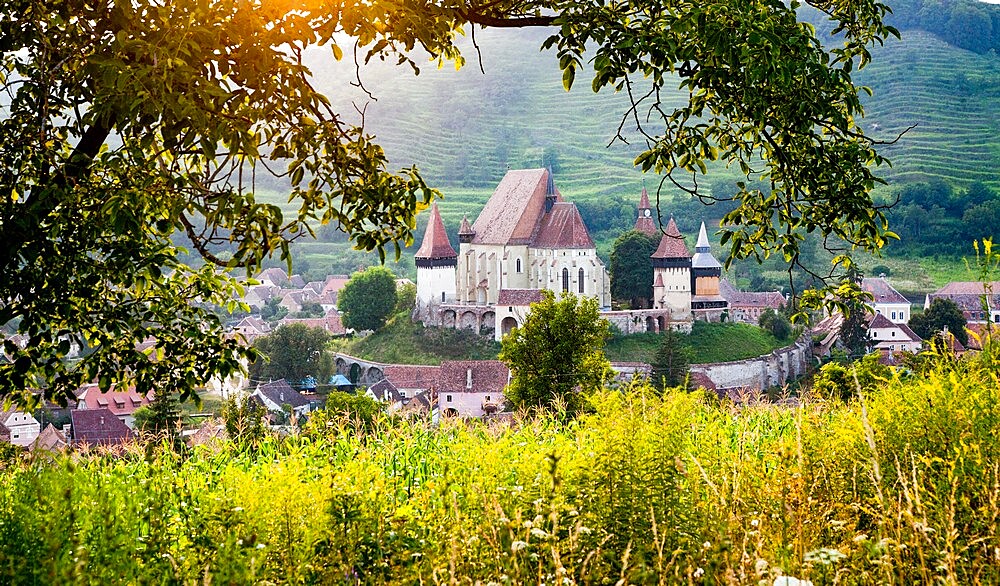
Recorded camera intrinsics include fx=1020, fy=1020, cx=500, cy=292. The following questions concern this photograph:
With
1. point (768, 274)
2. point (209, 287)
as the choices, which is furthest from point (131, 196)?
point (768, 274)

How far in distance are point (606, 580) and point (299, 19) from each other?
1781 millimetres

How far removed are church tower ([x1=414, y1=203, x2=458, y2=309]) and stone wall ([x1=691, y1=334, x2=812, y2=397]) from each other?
16.9m

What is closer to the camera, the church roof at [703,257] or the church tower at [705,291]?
the church tower at [705,291]

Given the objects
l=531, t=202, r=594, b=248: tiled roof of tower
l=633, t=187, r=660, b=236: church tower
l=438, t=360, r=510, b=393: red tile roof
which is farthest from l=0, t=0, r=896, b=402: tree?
l=633, t=187, r=660, b=236: church tower

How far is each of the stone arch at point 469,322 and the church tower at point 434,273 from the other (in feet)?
6.43

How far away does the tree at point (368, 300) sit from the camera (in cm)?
6469

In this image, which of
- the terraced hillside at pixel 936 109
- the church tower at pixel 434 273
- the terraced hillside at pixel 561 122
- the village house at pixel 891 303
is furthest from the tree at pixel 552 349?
the terraced hillside at pixel 936 109

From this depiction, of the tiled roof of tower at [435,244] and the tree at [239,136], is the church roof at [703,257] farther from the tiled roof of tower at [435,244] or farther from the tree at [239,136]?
the tree at [239,136]

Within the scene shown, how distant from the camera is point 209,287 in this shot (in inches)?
157

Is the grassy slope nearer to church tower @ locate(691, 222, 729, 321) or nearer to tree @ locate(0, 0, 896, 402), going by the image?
church tower @ locate(691, 222, 729, 321)

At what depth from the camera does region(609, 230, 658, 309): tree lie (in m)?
62.5

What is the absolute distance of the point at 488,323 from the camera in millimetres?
61031

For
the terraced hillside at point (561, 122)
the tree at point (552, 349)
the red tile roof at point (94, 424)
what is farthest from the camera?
the terraced hillside at point (561, 122)

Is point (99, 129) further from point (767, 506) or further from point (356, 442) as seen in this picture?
point (767, 506)
